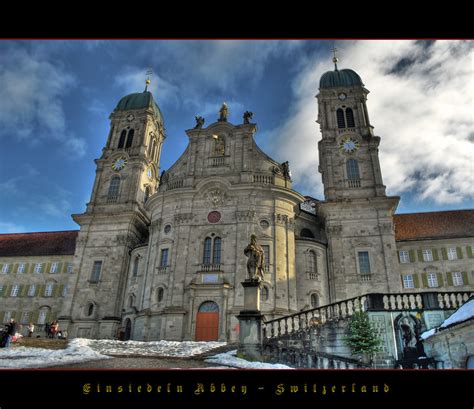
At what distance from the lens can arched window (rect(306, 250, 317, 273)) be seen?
104 feet

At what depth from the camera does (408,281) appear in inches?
1414

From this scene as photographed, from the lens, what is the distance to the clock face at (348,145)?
36.3 meters

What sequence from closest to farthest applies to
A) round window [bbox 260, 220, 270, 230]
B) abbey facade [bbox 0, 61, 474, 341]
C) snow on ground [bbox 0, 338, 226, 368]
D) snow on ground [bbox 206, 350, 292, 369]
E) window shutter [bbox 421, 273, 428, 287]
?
snow on ground [bbox 0, 338, 226, 368], snow on ground [bbox 206, 350, 292, 369], abbey facade [bbox 0, 61, 474, 341], round window [bbox 260, 220, 270, 230], window shutter [bbox 421, 273, 428, 287]

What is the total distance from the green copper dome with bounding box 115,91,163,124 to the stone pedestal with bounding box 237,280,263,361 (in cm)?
3498

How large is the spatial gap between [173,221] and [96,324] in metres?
11.3

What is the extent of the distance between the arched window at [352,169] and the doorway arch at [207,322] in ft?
56.9

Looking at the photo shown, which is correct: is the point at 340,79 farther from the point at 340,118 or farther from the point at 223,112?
the point at 223,112

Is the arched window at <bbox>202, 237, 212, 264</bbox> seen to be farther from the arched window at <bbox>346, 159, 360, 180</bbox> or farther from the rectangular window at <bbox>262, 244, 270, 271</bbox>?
the arched window at <bbox>346, 159, 360, 180</bbox>

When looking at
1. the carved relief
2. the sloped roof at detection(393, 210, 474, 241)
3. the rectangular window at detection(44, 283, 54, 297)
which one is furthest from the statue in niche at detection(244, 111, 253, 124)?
the rectangular window at detection(44, 283, 54, 297)

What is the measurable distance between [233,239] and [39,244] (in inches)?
1149

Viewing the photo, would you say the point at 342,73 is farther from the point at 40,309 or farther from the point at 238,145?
the point at 40,309

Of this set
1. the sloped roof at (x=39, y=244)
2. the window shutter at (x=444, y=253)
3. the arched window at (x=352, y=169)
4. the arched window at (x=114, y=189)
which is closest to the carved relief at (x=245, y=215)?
the arched window at (x=352, y=169)

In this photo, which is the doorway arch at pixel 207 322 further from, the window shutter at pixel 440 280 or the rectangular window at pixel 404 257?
the window shutter at pixel 440 280

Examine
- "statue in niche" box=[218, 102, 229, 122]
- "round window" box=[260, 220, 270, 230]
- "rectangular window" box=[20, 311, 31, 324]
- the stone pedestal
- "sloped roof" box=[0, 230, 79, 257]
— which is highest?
"statue in niche" box=[218, 102, 229, 122]
